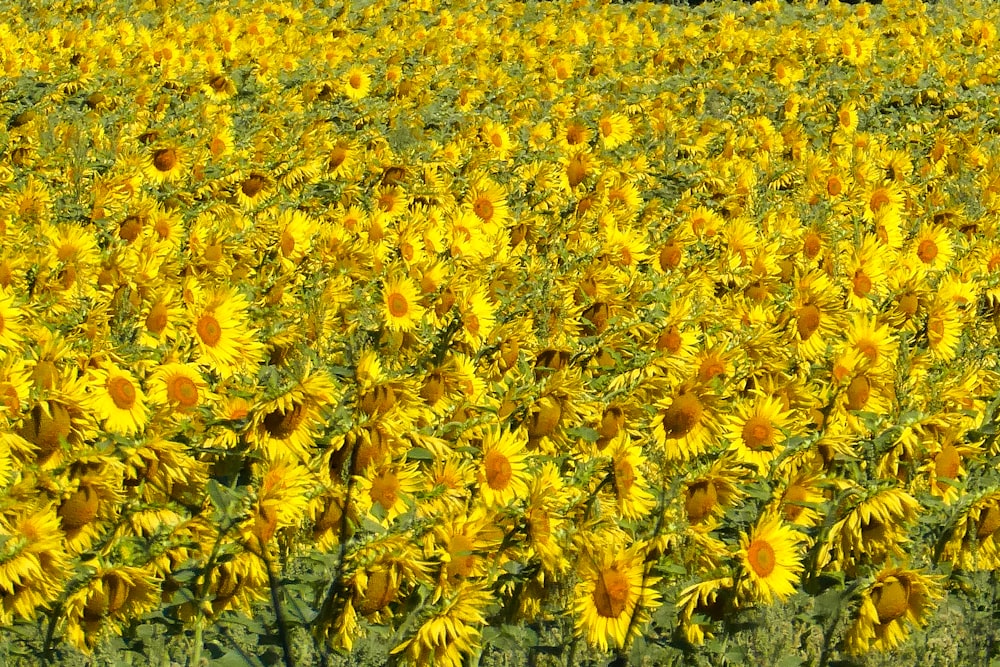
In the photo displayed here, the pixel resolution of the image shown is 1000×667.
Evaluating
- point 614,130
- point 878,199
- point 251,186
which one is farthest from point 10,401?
point 614,130

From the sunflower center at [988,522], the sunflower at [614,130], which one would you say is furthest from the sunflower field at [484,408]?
the sunflower at [614,130]

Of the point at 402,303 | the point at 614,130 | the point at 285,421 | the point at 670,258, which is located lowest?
A: the point at 614,130

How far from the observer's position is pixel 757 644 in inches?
151

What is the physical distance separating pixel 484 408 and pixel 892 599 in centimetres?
140

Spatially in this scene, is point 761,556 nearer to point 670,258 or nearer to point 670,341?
point 670,341

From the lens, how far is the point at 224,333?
169 inches

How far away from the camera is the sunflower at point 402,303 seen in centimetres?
458

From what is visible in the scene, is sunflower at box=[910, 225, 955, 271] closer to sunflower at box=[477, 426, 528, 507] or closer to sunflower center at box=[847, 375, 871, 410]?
sunflower center at box=[847, 375, 871, 410]

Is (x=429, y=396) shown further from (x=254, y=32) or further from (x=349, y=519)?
(x=254, y=32)

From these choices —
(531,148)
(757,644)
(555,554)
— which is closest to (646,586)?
(555,554)

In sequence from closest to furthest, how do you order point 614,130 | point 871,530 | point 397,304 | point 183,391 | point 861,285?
1. point 871,530
2. point 183,391
3. point 397,304
4. point 861,285
5. point 614,130

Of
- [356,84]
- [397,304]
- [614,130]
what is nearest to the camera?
[397,304]

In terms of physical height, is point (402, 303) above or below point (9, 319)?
below

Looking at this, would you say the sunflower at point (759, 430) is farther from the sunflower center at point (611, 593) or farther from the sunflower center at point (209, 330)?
the sunflower center at point (209, 330)
